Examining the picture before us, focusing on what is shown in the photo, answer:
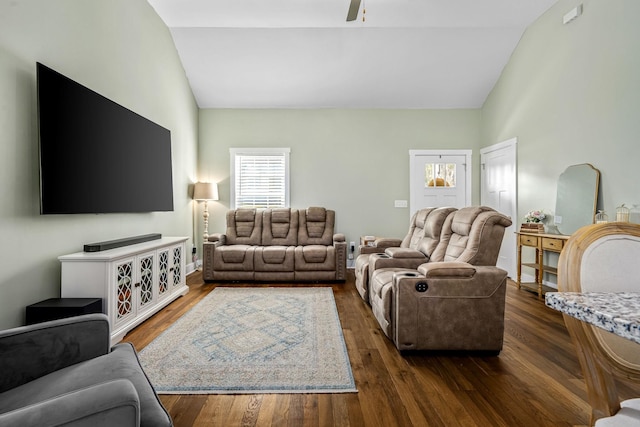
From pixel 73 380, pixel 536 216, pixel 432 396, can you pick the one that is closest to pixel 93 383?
pixel 73 380

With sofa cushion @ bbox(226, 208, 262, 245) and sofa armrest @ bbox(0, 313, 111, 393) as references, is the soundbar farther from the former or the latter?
sofa armrest @ bbox(0, 313, 111, 393)

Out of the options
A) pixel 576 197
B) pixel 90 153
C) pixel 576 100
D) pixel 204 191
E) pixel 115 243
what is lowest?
pixel 115 243

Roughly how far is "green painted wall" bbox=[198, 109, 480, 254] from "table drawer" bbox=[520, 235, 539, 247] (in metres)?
1.97

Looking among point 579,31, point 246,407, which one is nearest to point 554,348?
point 246,407

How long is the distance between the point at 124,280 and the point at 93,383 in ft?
6.29

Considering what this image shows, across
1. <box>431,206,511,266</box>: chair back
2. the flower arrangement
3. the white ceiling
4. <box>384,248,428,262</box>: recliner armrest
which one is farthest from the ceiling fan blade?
the flower arrangement

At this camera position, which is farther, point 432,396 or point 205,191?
point 205,191

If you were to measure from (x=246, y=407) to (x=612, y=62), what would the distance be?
453 centimetres

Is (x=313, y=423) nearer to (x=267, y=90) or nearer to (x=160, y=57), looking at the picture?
(x=160, y=57)

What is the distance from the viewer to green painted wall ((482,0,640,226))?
3160 mm

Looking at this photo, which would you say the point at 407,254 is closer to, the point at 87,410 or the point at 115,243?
the point at 115,243

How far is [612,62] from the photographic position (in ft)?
10.9

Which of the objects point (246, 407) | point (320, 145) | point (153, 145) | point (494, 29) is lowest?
point (246, 407)

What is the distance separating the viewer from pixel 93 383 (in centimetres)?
114
